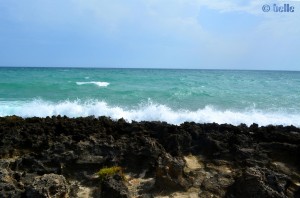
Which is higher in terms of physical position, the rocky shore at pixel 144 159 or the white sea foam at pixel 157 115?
the rocky shore at pixel 144 159

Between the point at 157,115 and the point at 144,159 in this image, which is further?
the point at 157,115

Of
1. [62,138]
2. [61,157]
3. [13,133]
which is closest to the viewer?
[61,157]

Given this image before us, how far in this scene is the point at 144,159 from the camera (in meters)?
7.12

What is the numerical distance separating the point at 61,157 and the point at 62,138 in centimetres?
83

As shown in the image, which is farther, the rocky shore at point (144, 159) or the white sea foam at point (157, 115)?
the white sea foam at point (157, 115)

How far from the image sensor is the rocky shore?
17.6 ft

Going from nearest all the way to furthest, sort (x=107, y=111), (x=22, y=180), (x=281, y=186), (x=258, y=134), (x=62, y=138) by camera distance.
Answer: (x=281, y=186) < (x=22, y=180) < (x=62, y=138) < (x=258, y=134) < (x=107, y=111)

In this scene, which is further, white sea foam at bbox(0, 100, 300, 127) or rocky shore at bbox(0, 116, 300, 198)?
white sea foam at bbox(0, 100, 300, 127)

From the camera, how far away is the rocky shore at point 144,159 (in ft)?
17.6

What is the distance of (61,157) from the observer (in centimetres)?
674

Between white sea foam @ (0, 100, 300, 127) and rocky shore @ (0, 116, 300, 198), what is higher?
rocky shore @ (0, 116, 300, 198)

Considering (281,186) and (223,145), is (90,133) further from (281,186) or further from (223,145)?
(281,186)

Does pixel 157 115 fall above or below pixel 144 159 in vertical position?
below

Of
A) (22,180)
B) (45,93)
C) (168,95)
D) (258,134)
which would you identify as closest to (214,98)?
(168,95)
